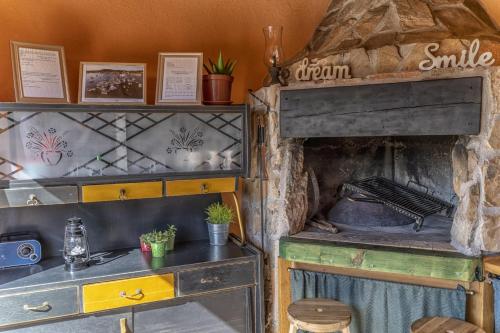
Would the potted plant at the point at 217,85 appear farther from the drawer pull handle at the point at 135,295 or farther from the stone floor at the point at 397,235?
the drawer pull handle at the point at 135,295

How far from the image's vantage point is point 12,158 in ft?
6.60

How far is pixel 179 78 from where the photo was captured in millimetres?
2334

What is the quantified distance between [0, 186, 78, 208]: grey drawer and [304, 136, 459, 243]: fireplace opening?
131 cm

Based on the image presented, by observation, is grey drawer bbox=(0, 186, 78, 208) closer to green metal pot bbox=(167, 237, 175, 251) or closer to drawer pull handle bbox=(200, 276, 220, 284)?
green metal pot bbox=(167, 237, 175, 251)

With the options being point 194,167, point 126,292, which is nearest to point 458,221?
point 194,167

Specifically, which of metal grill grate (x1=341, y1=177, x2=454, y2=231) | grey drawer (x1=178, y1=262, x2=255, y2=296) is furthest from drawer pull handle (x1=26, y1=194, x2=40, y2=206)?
metal grill grate (x1=341, y1=177, x2=454, y2=231)

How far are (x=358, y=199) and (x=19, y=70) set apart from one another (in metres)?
1.90

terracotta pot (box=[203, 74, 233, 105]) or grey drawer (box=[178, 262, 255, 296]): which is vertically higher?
terracotta pot (box=[203, 74, 233, 105])

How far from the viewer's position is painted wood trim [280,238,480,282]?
1941 mm

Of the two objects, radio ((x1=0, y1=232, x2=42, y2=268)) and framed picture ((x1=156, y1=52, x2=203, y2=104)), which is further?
framed picture ((x1=156, y1=52, x2=203, y2=104))

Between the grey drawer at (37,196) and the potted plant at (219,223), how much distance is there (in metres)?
0.76

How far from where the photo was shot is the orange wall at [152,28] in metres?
2.29

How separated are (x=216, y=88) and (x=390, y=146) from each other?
1162 mm

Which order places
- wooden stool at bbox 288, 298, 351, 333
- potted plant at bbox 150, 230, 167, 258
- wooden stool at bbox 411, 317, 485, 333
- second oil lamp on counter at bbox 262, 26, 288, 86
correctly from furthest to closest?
second oil lamp on counter at bbox 262, 26, 288, 86
potted plant at bbox 150, 230, 167, 258
wooden stool at bbox 288, 298, 351, 333
wooden stool at bbox 411, 317, 485, 333
